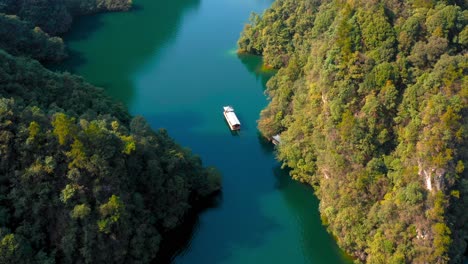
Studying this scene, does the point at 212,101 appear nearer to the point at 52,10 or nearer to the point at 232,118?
the point at 232,118

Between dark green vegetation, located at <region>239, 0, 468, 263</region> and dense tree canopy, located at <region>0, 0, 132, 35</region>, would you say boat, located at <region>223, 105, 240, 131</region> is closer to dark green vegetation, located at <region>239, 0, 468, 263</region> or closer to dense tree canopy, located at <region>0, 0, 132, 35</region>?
dark green vegetation, located at <region>239, 0, 468, 263</region>

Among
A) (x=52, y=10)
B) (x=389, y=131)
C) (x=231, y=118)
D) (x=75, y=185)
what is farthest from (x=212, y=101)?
(x=52, y=10)

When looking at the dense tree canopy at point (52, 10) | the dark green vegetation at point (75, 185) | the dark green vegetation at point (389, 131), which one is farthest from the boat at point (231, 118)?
the dense tree canopy at point (52, 10)

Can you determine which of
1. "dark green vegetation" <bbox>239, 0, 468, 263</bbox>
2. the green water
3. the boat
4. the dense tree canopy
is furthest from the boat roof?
the dense tree canopy

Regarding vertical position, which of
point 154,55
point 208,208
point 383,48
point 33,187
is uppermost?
point 154,55

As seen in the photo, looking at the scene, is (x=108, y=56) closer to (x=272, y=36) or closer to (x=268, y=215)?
(x=272, y=36)

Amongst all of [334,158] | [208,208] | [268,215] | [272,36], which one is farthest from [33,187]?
[272,36]
